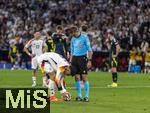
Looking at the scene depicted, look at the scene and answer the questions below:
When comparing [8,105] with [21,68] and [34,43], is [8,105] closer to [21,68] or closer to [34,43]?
[34,43]

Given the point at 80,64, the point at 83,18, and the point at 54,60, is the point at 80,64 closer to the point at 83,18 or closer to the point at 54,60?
the point at 54,60

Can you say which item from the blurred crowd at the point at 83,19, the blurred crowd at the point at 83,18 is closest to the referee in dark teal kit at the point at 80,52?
the blurred crowd at the point at 83,19

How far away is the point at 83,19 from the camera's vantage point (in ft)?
163

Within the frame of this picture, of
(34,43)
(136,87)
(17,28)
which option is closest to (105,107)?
(136,87)

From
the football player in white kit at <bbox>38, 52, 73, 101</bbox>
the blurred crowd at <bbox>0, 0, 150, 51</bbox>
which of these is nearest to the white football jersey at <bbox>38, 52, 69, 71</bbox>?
the football player in white kit at <bbox>38, 52, 73, 101</bbox>

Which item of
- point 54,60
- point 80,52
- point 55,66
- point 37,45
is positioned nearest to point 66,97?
point 55,66

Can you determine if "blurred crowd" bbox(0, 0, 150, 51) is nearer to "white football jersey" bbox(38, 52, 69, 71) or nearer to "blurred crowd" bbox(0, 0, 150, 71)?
"blurred crowd" bbox(0, 0, 150, 71)

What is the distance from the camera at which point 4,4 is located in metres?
54.4

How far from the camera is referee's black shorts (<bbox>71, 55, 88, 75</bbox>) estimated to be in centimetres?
2122

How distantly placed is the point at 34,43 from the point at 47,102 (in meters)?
10.3

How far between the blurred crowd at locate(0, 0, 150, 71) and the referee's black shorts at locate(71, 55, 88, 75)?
73.3ft

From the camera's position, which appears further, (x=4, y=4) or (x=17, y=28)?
(x=4, y=4)

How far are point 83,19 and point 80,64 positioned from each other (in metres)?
28.7

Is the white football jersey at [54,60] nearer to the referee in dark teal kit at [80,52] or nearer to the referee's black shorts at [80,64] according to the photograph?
the referee's black shorts at [80,64]
